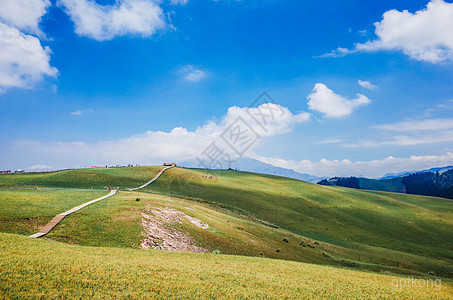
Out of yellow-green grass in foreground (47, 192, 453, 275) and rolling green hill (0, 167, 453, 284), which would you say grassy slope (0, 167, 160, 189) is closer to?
rolling green hill (0, 167, 453, 284)

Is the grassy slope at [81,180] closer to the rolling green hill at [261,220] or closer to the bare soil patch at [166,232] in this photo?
the rolling green hill at [261,220]

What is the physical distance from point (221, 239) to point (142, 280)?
2312 cm

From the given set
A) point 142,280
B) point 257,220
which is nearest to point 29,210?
point 142,280

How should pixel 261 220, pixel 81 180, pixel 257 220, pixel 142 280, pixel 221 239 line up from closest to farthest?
pixel 142 280
pixel 221 239
pixel 257 220
pixel 261 220
pixel 81 180

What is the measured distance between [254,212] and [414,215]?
242 feet

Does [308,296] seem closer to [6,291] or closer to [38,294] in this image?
[38,294]

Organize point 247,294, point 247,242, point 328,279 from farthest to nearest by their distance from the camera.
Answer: point 247,242 → point 328,279 → point 247,294

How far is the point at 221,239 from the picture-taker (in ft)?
126

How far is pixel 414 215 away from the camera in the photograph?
98562 millimetres

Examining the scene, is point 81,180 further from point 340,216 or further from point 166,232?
point 340,216

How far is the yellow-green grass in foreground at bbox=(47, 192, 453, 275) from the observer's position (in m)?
31.3

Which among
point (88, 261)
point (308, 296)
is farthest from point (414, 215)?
point (88, 261)

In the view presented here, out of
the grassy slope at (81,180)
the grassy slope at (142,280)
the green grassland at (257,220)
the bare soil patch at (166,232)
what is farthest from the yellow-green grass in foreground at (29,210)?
the grassy slope at (81,180)

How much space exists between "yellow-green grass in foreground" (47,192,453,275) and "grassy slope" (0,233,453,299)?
8.34 metres
